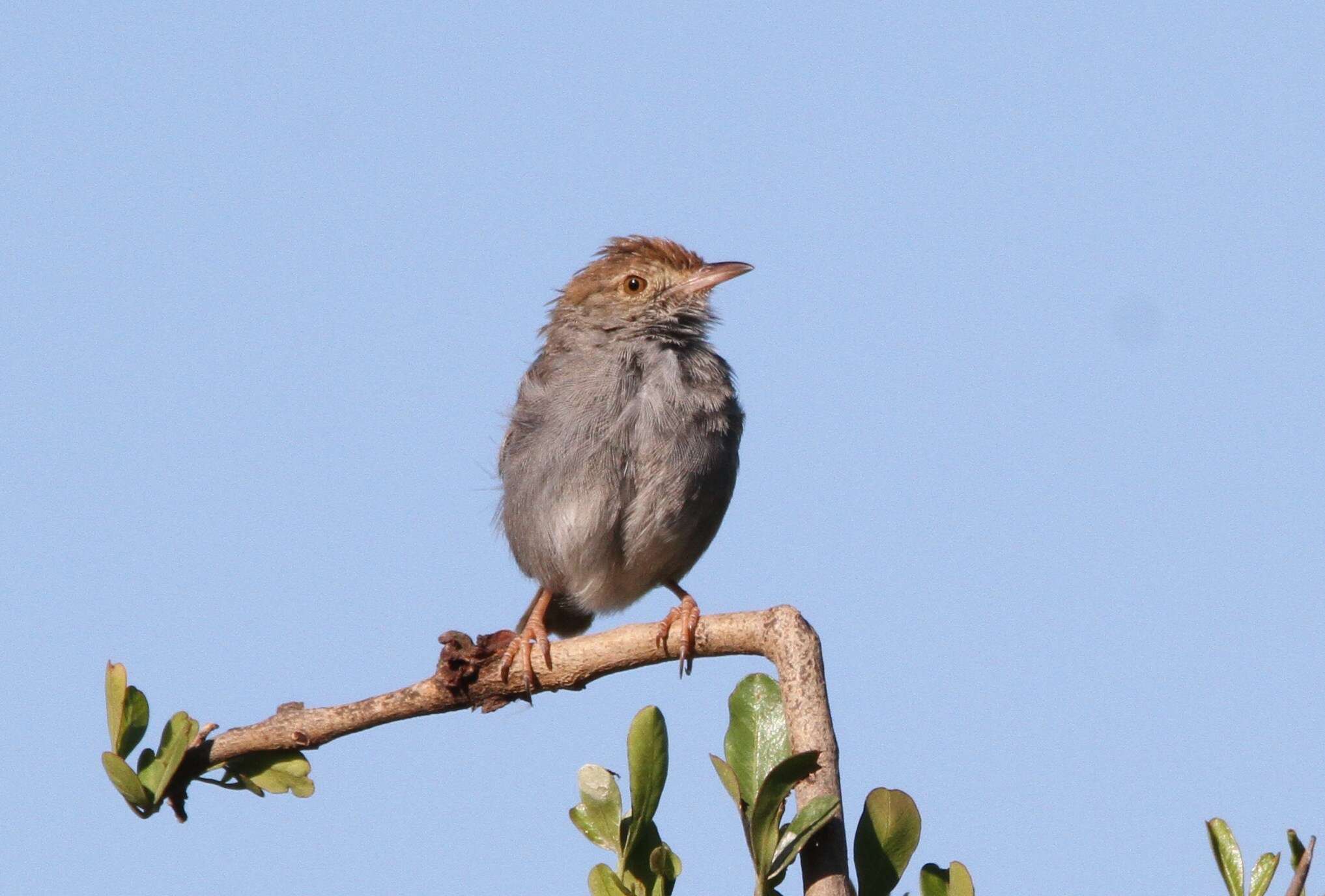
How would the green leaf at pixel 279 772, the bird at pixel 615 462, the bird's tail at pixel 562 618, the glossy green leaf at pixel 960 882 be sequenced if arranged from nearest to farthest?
1. the glossy green leaf at pixel 960 882
2. the green leaf at pixel 279 772
3. the bird at pixel 615 462
4. the bird's tail at pixel 562 618

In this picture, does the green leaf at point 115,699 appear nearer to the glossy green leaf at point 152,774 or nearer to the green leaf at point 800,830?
the glossy green leaf at point 152,774

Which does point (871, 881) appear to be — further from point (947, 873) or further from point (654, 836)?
point (654, 836)

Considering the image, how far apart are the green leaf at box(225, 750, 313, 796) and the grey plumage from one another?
2.69 meters

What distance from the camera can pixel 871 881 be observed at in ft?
8.76

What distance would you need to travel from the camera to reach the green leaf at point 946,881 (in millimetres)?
2539

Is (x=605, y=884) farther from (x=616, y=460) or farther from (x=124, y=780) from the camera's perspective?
(x=616, y=460)

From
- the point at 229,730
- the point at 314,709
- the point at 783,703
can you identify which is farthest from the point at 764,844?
the point at 229,730

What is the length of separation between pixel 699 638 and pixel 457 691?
0.76 metres

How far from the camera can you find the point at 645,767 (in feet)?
9.43

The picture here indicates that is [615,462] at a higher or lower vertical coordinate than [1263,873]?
higher

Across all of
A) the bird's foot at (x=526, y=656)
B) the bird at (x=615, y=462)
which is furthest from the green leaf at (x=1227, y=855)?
the bird at (x=615, y=462)

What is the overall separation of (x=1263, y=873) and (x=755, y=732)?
3.09ft

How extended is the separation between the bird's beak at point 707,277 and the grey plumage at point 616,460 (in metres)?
0.26

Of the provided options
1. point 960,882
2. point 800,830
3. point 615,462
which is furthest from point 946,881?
point 615,462
